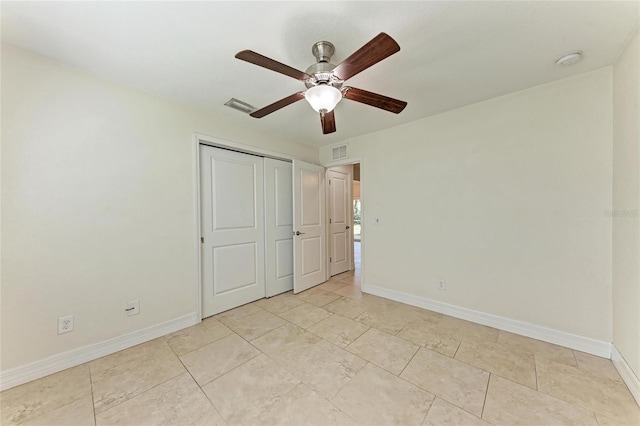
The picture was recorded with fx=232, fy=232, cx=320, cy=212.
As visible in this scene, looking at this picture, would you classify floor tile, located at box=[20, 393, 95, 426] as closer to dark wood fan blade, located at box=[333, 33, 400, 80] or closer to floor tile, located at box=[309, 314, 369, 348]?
floor tile, located at box=[309, 314, 369, 348]

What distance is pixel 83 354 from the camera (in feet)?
6.32

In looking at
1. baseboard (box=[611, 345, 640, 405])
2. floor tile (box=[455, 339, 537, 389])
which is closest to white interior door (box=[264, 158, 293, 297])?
floor tile (box=[455, 339, 537, 389])

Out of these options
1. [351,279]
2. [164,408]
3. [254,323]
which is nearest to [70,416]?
[164,408]

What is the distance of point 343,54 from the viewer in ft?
5.60

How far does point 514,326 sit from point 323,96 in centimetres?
284

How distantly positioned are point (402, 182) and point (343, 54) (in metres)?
1.88

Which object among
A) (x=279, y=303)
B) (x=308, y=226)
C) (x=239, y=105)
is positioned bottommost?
(x=279, y=303)

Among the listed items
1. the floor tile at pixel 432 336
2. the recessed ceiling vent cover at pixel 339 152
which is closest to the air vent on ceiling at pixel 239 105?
the recessed ceiling vent cover at pixel 339 152

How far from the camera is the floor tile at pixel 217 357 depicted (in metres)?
1.79

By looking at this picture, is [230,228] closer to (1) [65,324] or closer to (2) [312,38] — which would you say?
(1) [65,324]

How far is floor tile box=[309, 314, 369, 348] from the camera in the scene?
2246 millimetres

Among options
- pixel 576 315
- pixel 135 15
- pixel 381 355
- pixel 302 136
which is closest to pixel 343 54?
pixel 135 15

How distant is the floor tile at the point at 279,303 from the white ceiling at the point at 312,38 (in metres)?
2.51

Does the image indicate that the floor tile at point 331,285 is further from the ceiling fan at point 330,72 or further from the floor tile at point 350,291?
the ceiling fan at point 330,72
